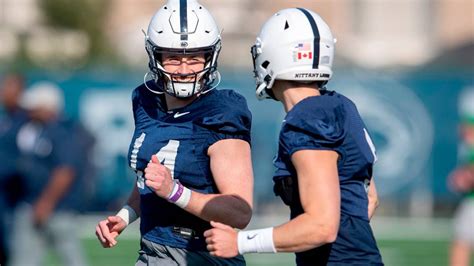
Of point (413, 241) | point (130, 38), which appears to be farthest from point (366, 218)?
point (130, 38)

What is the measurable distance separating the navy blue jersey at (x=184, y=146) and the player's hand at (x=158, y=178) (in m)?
0.31

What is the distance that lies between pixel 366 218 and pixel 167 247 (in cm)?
95

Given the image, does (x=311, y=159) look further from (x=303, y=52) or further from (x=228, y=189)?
(x=228, y=189)

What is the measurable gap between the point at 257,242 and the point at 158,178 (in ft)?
1.65

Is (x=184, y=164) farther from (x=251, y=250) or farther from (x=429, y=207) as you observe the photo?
(x=429, y=207)

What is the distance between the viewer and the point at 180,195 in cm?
489

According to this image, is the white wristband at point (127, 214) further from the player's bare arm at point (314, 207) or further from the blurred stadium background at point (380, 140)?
the blurred stadium background at point (380, 140)

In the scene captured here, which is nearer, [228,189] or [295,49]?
[295,49]

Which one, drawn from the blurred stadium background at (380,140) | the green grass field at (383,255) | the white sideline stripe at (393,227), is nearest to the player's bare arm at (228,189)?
the green grass field at (383,255)

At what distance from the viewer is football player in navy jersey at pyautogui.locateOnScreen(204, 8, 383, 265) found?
4.43 meters

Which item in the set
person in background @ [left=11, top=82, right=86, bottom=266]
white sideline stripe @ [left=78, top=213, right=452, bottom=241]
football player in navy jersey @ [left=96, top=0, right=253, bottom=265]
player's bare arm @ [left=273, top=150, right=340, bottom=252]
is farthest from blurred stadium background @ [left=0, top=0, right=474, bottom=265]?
player's bare arm @ [left=273, top=150, right=340, bottom=252]

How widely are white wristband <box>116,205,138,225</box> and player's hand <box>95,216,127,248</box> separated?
6 centimetres

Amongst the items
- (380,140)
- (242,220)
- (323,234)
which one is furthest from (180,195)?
(380,140)

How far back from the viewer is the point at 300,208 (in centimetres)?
464
